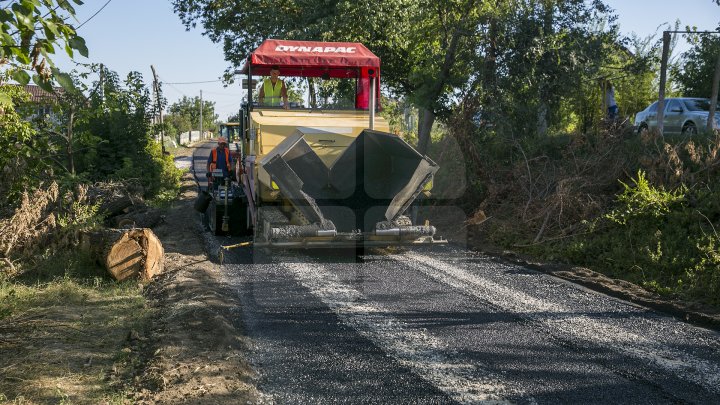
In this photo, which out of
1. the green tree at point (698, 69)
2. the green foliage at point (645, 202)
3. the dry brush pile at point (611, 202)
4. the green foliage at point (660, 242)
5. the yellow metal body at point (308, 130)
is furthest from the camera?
the green tree at point (698, 69)

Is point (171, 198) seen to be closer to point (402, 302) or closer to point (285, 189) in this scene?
point (285, 189)

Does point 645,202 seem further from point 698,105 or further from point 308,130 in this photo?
point 698,105

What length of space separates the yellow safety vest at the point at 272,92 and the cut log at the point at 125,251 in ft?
11.9

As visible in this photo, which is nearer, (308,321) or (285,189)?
(308,321)

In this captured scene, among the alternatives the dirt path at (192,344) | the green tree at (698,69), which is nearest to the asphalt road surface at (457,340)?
the dirt path at (192,344)

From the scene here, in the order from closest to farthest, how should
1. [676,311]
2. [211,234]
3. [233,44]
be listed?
1. [676,311]
2. [211,234]
3. [233,44]

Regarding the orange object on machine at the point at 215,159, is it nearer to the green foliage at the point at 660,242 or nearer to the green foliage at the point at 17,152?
the green foliage at the point at 17,152

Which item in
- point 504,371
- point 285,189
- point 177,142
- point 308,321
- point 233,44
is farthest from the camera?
point 177,142

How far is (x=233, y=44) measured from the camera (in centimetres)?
2533

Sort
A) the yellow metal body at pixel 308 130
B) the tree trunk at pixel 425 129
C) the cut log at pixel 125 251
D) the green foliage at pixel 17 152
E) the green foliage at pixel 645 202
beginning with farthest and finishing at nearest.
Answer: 1. the tree trunk at pixel 425 129
2. the green foliage at pixel 645 202
3. the yellow metal body at pixel 308 130
4. the green foliage at pixel 17 152
5. the cut log at pixel 125 251

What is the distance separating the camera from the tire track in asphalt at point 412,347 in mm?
5276

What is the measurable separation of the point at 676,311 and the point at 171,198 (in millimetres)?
12444

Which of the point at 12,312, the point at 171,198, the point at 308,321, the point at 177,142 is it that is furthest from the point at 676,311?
the point at 177,142

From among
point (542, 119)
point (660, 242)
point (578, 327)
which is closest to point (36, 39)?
point (578, 327)
